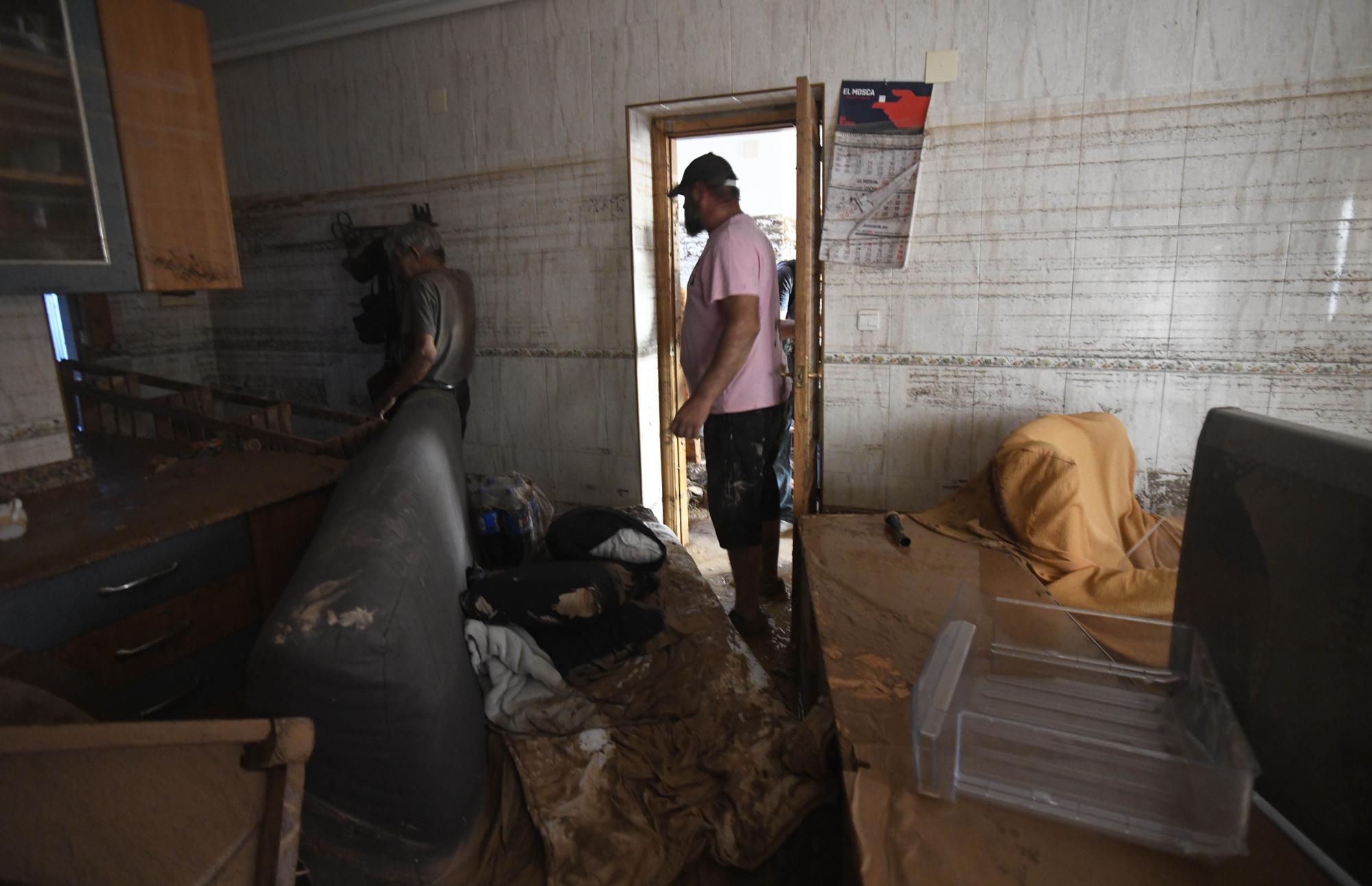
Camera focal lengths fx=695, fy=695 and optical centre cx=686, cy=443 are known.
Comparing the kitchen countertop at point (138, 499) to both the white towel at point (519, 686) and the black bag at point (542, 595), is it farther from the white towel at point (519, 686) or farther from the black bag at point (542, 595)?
the white towel at point (519, 686)

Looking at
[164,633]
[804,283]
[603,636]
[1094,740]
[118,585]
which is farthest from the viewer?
[804,283]

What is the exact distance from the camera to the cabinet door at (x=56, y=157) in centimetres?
159

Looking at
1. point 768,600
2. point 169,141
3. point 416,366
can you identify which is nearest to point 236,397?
point 416,366

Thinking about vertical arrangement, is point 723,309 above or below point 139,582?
above

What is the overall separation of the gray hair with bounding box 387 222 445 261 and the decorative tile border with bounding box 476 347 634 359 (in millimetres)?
579

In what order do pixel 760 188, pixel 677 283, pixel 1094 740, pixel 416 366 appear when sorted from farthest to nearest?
pixel 760 188 < pixel 677 283 < pixel 416 366 < pixel 1094 740

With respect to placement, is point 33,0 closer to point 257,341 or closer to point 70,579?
point 70,579

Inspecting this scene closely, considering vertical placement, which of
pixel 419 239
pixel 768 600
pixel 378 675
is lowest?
pixel 768 600

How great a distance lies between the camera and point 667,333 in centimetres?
347

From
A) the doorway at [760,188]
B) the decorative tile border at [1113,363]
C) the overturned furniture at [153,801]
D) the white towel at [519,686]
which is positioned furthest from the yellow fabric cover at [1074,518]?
the doorway at [760,188]

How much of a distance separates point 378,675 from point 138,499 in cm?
130

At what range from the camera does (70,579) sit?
1.47m

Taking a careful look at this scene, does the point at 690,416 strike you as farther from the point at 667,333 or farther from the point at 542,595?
the point at 667,333

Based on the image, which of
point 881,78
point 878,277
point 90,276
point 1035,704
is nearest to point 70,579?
point 90,276
